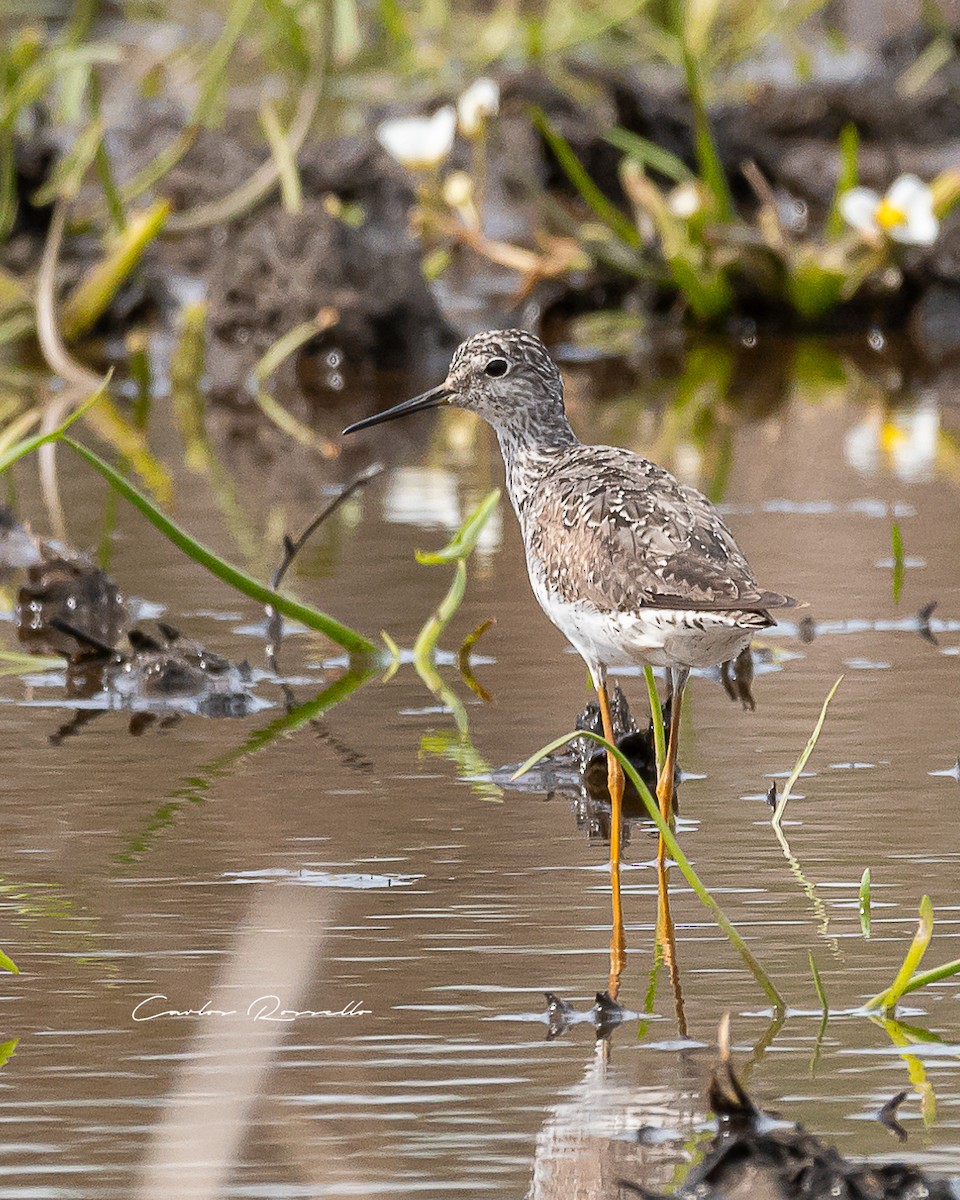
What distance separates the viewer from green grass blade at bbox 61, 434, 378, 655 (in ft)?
18.5

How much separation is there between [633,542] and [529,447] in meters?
1.10

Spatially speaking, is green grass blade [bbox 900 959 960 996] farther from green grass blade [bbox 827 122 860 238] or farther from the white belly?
green grass blade [bbox 827 122 860 238]

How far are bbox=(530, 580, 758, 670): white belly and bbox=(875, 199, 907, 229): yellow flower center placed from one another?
8122 millimetres

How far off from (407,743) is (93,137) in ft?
22.0

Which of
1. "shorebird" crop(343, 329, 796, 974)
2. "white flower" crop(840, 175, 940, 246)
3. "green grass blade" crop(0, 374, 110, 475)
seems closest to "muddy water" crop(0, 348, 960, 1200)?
"shorebird" crop(343, 329, 796, 974)

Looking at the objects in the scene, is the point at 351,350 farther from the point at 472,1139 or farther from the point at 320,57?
the point at 472,1139

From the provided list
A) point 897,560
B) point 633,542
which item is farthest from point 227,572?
point 897,560

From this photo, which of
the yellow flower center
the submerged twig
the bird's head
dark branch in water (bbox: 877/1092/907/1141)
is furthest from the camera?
the yellow flower center

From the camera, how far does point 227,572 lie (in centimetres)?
605

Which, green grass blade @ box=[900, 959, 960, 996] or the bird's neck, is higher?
the bird's neck

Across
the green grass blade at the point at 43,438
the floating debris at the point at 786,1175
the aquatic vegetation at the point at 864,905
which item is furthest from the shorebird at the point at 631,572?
the floating debris at the point at 786,1175

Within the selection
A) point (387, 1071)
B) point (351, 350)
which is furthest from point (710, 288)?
point (387, 1071)

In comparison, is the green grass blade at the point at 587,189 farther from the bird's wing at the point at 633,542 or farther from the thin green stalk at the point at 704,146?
the bird's wing at the point at 633,542

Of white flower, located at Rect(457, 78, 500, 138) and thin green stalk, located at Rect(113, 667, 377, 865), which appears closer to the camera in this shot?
thin green stalk, located at Rect(113, 667, 377, 865)
